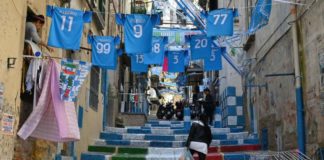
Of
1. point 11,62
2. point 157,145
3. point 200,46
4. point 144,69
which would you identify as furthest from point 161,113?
point 11,62

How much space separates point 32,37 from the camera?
25.5ft

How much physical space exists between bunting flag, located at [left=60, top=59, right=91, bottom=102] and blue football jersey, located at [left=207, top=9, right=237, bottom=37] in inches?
186

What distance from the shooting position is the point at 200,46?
13492mm

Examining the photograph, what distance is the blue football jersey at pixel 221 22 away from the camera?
1118 centimetres

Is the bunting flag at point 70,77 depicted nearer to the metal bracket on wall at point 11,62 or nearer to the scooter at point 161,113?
the metal bracket on wall at point 11,62

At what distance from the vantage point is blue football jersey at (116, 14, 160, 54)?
33.7ft

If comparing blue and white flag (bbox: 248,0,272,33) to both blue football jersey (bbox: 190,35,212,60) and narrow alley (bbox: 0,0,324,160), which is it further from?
blue football jersey (bbox: 190,35,212,60)

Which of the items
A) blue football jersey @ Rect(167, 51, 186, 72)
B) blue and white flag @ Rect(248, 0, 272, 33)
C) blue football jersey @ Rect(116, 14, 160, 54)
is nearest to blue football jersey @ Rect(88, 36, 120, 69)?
blue football jersey @ Rect(116, 14, 160, 54)

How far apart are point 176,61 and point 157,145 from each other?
9.50 feet

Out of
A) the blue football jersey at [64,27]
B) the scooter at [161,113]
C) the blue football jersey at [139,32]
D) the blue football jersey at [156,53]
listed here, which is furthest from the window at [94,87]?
the scooter at [161,113]

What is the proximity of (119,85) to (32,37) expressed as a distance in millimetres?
13304

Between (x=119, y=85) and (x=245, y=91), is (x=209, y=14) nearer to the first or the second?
(x=245, y=91)

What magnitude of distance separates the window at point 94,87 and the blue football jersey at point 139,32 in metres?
3.88

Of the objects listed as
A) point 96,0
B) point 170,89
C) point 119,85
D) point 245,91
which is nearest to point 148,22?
point 96,0
